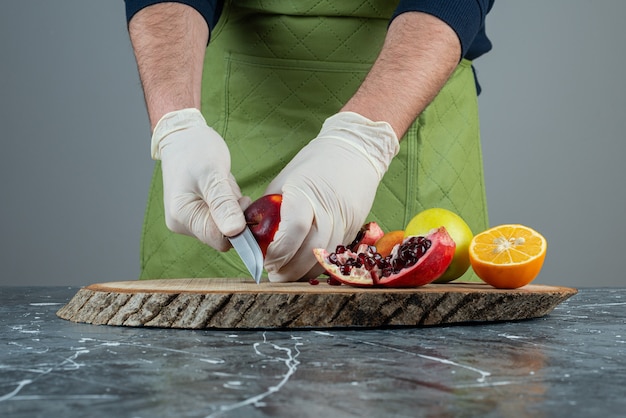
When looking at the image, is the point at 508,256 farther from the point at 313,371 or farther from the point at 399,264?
the point at 313,371

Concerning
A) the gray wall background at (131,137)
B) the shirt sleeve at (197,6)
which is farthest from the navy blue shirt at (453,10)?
the gray wall background at (131,137)

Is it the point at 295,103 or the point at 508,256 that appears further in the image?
the point at 295,103

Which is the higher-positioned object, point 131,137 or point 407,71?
point 407,71

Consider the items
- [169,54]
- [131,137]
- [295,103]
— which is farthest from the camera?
[131,137]

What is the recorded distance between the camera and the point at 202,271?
1.89 meters

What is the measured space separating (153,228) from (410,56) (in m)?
0.73

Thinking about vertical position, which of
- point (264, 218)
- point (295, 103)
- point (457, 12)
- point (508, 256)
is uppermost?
point (457, 12)

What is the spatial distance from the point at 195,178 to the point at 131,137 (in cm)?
213

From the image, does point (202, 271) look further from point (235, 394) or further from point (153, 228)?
point (235, 394)

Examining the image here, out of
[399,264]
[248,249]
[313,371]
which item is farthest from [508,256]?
[313,371]

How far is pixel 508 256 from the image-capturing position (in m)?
1.44

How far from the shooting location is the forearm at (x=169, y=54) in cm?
167

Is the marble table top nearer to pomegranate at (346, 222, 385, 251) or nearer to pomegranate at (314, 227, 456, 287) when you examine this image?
pomegranate at (314, 227, 456, 287)

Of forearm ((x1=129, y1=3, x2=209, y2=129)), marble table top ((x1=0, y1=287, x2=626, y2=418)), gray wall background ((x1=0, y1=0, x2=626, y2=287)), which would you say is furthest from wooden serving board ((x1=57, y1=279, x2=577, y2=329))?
gray wall background ((x1=0, y1=0, x2=626, y2=287))
